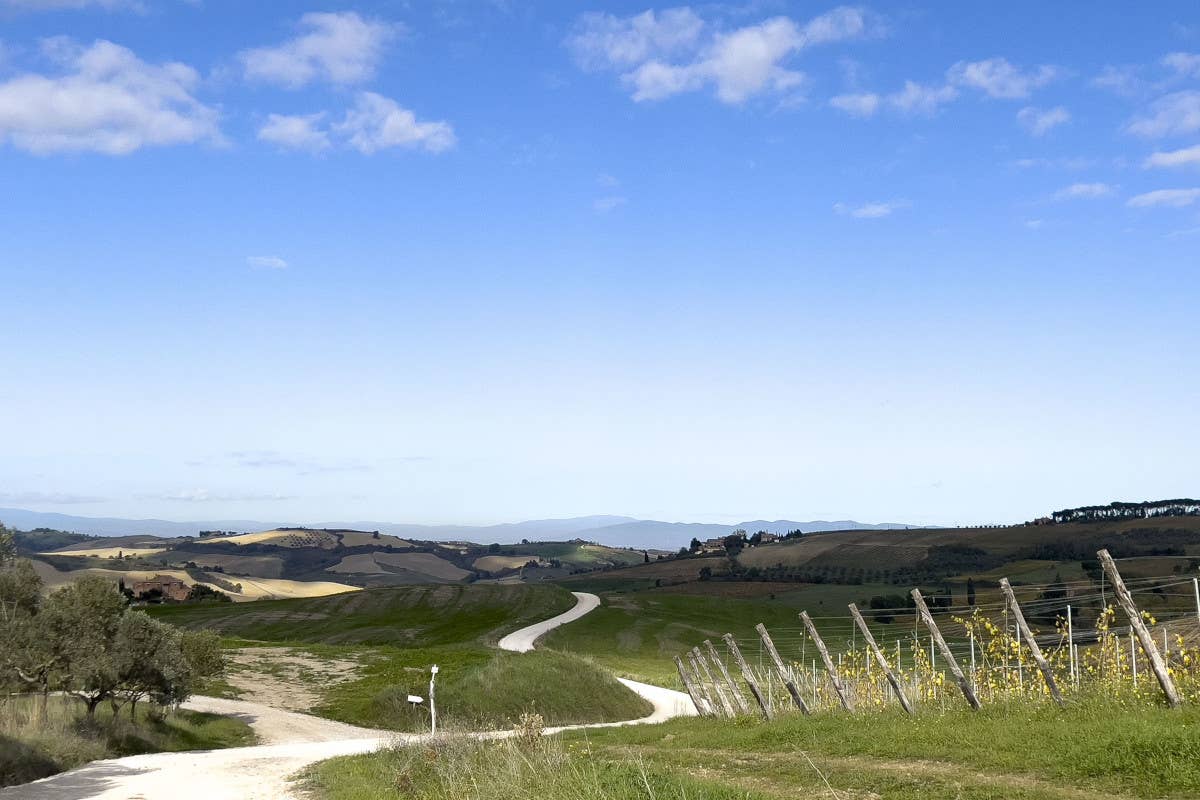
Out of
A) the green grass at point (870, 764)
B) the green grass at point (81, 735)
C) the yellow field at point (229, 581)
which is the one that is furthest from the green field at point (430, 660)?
the yellow field at point (229, 581)

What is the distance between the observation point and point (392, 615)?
115938 mm

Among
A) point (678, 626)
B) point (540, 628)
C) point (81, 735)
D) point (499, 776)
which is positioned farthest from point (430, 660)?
point (499, 776)

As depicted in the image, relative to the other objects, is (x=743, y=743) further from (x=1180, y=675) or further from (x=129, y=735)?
(x=129, y=735)

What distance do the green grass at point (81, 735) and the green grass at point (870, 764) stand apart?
10.1m

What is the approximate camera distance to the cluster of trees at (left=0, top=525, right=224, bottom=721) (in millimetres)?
35250

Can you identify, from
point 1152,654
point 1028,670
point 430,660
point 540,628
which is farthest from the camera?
point 540,628

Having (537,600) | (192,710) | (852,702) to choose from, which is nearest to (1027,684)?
(852,702)

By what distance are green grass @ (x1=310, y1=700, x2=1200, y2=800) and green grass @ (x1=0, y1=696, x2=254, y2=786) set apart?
33.0 feet

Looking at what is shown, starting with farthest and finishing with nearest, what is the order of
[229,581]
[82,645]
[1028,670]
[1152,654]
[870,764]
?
[229,581]
[82,645]
[1028,670]
[870,764]
[1152,654]

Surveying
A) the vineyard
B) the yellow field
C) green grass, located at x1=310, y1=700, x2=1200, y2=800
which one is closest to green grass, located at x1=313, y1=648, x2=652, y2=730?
the vineyard

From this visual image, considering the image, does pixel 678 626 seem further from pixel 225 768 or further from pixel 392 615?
pixel 225 768

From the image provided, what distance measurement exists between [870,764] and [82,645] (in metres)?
29.8

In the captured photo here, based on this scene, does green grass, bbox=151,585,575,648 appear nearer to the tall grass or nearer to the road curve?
the road curve

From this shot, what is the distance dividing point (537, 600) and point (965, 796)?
111m
